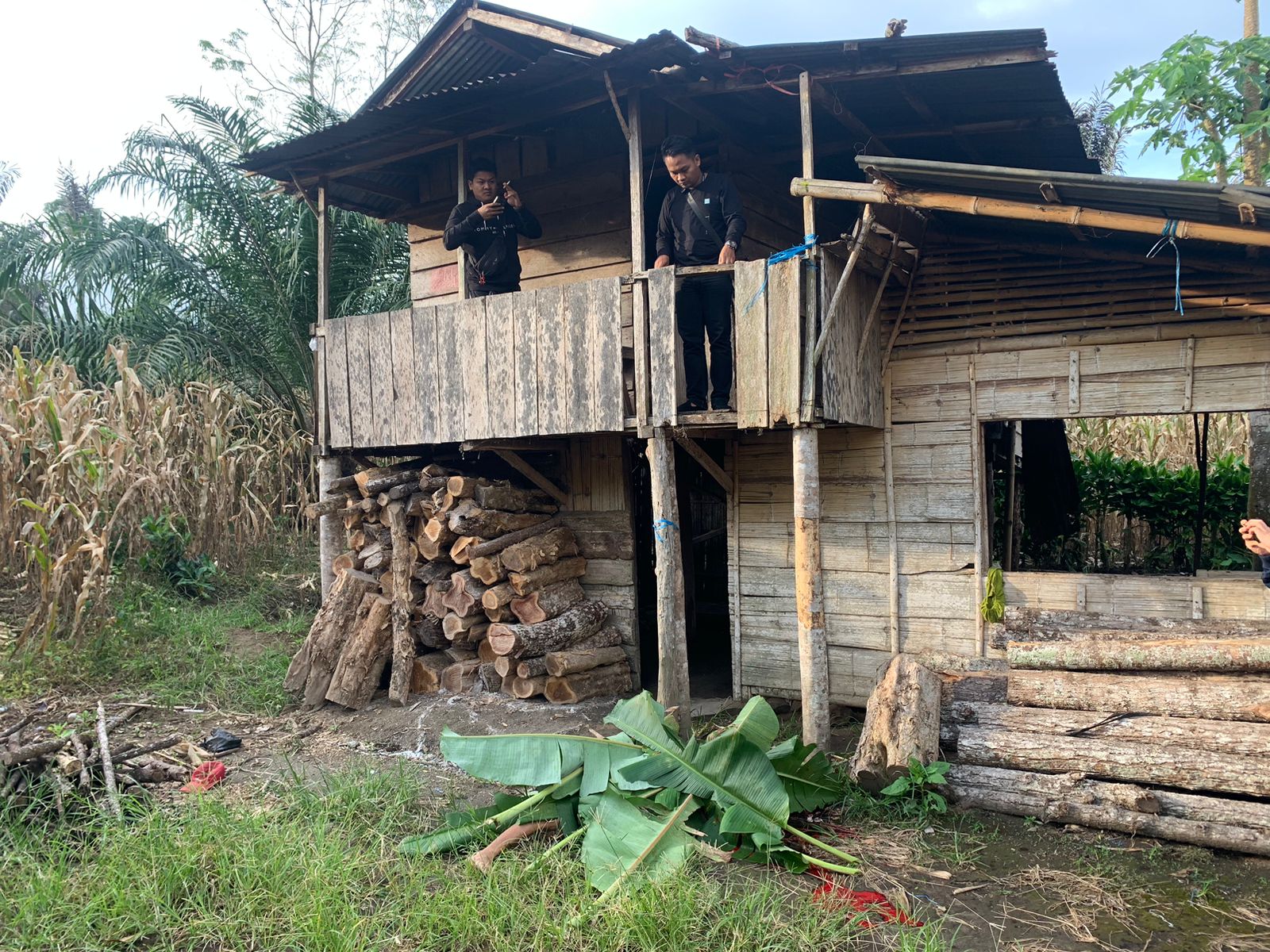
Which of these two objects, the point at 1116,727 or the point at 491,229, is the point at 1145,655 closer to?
the point at 1116,727

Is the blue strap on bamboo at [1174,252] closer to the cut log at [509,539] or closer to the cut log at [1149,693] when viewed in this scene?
the cut log at [1149,693]

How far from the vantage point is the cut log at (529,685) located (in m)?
8.35

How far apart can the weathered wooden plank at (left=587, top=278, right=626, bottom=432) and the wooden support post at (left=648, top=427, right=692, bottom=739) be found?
0.39 metres

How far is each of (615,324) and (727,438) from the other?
181cm

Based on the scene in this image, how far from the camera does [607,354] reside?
7.22 metres

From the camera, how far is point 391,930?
4105 millimetres

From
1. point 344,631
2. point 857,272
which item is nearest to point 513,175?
point 857,272

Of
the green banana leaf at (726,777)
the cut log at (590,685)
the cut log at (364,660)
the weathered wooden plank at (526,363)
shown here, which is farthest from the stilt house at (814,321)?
the green banana leaf at (726,777)

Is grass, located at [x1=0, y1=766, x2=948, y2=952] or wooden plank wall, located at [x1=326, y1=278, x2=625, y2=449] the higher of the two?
wooden plank wall, located at [x1=326, y1=278, x2=625, y2=449]

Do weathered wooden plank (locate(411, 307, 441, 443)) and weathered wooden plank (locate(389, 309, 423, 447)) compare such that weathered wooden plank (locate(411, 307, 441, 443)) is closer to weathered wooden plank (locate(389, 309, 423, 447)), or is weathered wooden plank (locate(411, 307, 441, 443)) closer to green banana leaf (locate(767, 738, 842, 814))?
weathered wooden plank (locate(389, 309, 423, 447))

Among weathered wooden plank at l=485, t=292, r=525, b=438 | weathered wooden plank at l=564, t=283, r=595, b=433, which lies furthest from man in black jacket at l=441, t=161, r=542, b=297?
weathered wooden plank at l=564, t=283, r=595, b=433

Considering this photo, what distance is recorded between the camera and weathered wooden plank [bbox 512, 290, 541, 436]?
298 inches

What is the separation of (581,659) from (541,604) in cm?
63

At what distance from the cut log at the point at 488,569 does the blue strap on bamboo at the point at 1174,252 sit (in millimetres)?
5703
